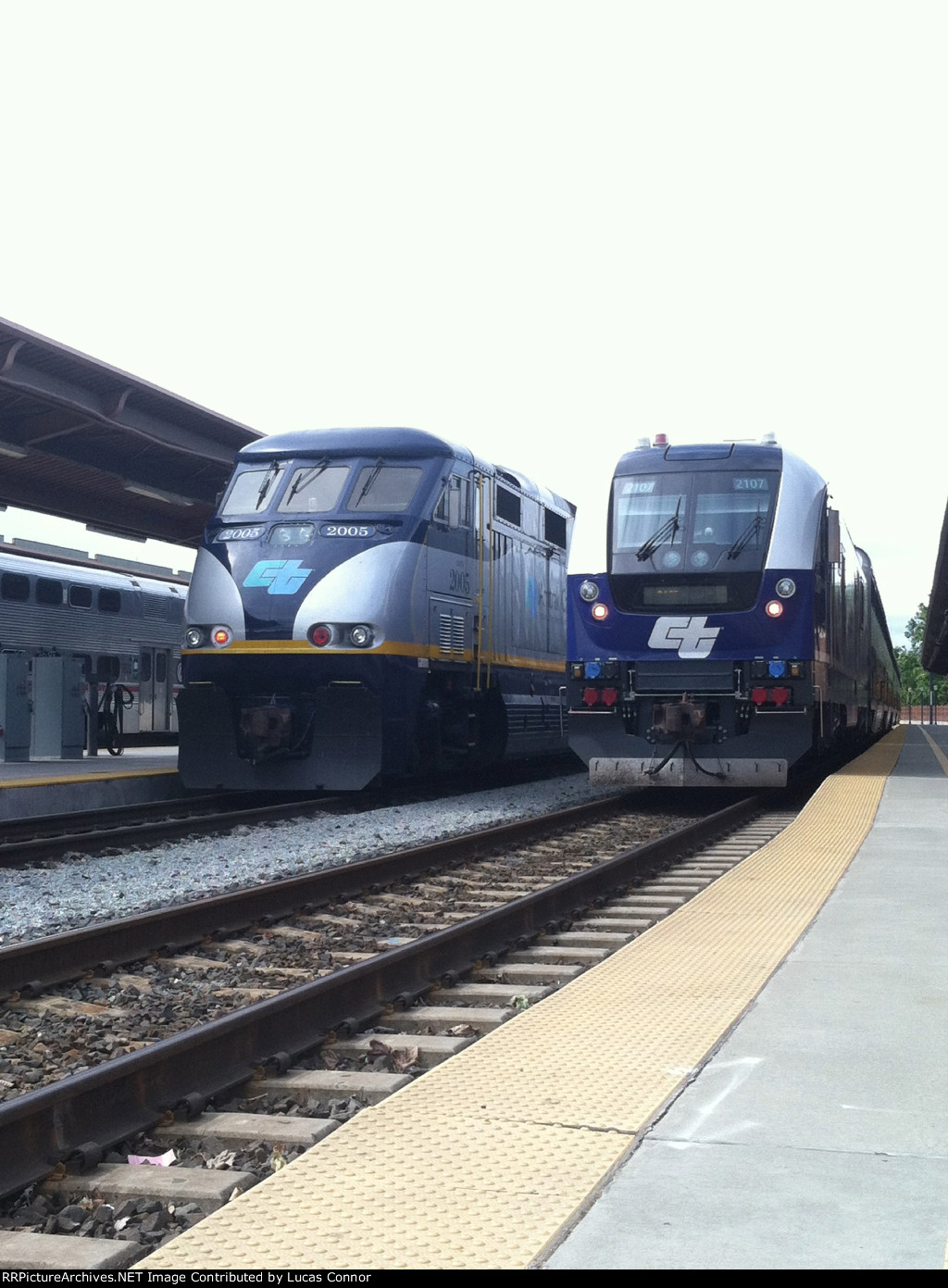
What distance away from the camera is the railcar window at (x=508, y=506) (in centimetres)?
1553

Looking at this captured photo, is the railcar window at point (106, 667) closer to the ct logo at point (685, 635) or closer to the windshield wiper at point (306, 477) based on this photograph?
the windshield wiper at point (306, 477)

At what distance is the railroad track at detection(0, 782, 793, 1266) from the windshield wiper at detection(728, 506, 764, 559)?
5.22 m

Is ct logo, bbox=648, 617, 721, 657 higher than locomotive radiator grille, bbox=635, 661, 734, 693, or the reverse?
ct logo, bbox=648, 617, 721, 657

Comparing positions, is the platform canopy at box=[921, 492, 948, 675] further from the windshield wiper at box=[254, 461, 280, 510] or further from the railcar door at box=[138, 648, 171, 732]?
the windshield wiper at box=[254, 461, 280, 510]

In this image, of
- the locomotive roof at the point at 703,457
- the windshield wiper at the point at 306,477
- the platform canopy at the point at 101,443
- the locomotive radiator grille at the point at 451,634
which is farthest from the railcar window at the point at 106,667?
the locomotive roof at the point at 703,457

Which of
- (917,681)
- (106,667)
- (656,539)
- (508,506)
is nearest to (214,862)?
(656,539)

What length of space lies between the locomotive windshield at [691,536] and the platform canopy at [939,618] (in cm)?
1595

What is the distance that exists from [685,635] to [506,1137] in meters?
9.79

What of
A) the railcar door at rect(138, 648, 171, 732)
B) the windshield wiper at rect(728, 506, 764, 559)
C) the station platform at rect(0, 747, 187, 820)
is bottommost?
the station platform at rect(0, 747, 187, 820)

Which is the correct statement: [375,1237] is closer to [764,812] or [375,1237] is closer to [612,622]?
[612,622]

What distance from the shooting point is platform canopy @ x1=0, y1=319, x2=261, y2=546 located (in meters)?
13.7

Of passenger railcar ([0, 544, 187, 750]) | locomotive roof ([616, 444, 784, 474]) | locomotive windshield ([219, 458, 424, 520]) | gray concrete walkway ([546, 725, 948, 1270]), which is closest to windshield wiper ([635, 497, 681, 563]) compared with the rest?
locomotive roof ([616, 444, 784, 474])

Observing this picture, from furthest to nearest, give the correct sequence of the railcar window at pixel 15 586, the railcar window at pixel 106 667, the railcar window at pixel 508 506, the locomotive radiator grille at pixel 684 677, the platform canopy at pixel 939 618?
1. the platform canopy at pixel 939 618
2. the railcar window at pixel 106 667
3. the railcar window at pixel 15 586
4. the railcar window at pixel 508 506
5. the locomotive radiator grille at pixel 684 677

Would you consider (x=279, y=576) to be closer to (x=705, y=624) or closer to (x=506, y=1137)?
(x=705, y=624)
